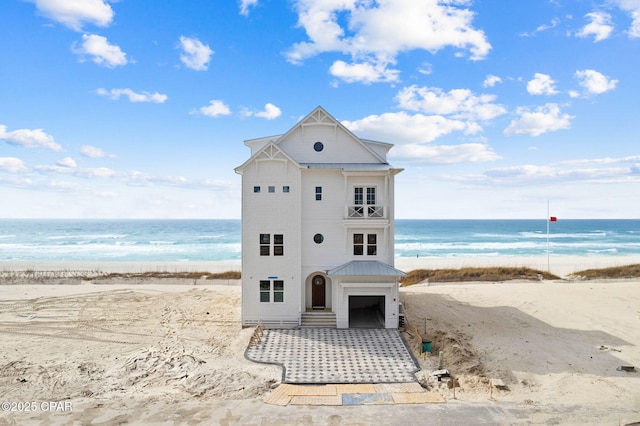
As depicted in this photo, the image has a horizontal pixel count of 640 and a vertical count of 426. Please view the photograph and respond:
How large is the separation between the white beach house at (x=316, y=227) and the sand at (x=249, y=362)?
266 cm

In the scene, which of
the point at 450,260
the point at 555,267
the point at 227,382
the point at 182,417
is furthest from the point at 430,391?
the point at 450,260

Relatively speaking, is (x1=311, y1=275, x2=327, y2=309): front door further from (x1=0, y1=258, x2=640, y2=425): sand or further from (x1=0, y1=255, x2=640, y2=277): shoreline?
(x1=0, y1=255, x2=640, y2=277): shoreline

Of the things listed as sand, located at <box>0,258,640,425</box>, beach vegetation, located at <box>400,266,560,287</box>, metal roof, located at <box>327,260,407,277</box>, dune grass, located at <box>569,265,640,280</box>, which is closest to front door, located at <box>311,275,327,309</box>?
metal roof, located at <box>327,260,407,277</box>

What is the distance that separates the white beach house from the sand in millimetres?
2658

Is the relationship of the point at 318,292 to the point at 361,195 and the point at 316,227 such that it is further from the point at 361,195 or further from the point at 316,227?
the point at 361,195

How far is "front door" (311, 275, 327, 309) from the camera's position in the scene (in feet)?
74.3

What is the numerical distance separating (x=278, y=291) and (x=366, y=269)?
476 centimetres

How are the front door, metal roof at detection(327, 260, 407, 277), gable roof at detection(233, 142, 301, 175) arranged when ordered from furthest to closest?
1. the front door
2. gable roof at detection(233, 142, 301, 175)
3. metal roof at detection(327, 260, 407, 277)

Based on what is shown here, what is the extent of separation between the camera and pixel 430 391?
14359mm

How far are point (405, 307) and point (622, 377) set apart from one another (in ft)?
39.1

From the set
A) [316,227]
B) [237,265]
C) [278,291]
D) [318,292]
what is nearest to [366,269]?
[318,292]

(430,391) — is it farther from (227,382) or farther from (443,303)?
(443,303)

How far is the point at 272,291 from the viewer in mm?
21594

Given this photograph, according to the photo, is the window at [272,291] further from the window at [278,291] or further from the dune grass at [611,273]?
the dune grass at [611,273]
